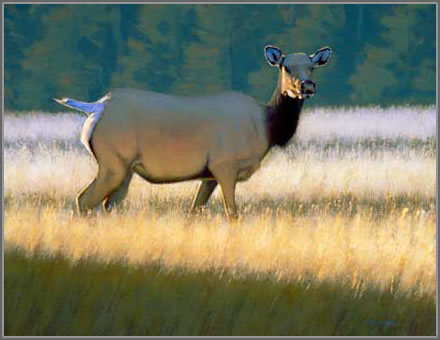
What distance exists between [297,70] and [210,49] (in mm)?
32626

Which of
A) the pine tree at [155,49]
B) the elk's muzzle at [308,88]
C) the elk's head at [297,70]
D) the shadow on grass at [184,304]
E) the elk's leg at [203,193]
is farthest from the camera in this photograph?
the pine tree at [155,49]

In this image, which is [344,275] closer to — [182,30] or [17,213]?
[17,213]

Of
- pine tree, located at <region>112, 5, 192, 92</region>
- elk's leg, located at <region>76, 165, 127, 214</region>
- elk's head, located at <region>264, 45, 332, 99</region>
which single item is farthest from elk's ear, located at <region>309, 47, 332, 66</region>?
pine tree, located at <region>112, 5, 192, 92</region>

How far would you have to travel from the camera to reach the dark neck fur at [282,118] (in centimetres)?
1222

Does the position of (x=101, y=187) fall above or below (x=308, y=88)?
below

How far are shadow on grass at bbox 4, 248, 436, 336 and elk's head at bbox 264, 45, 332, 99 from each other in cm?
294

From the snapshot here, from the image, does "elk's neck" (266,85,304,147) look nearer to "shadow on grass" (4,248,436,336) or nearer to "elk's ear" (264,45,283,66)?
"elk's ear" (264,45,283,66)

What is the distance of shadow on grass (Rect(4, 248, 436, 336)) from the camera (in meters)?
8.32

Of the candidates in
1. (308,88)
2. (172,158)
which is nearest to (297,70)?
(308,88)

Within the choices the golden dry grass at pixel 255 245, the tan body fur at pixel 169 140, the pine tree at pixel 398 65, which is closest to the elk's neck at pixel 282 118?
the tan body fur at pixel 169 140

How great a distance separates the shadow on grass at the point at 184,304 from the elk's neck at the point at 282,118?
129 inches

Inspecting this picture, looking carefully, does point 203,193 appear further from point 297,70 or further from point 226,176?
point 297,70

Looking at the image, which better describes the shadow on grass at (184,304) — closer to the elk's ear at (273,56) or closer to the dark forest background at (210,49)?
the elk's ear at (273,56)

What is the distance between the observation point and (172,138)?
1186 centimetres
